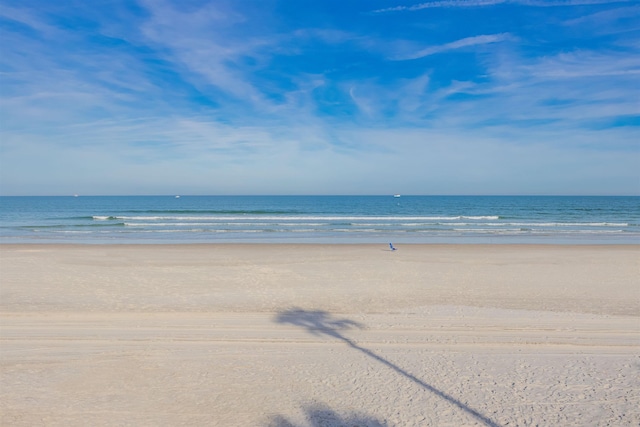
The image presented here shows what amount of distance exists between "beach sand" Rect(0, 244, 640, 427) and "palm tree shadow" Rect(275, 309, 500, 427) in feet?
0.11

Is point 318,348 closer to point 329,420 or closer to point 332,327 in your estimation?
point 332,327

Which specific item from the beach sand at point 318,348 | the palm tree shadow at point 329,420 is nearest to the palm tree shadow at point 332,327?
the beach sand at point 318,348

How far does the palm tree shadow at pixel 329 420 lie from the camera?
15.2 feet

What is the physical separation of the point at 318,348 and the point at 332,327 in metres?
1.09

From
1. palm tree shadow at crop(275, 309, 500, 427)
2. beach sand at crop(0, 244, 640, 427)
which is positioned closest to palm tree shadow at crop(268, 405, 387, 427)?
beach sand at crop(0, 244, 640, 427)

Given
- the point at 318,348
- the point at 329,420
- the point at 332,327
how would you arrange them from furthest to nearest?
1. the point at 332,327
2. the point at 318,348
3. the point at 329,420

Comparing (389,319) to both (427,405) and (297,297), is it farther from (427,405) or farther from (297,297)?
(427,405)

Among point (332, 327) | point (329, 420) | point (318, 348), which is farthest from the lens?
point (332, 327)

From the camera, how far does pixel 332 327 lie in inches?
309

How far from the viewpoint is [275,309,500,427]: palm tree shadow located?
17.6 ft

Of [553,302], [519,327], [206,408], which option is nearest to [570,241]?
[553,302]

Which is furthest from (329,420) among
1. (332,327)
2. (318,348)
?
(332,327)

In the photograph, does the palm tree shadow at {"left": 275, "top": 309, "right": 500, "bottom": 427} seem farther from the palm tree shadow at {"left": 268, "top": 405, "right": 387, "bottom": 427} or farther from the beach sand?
the palm tree shadow at {"left": 268, "top": 405, "right": 387, "bottom": 427}

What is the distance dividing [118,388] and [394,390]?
334 centimetres
